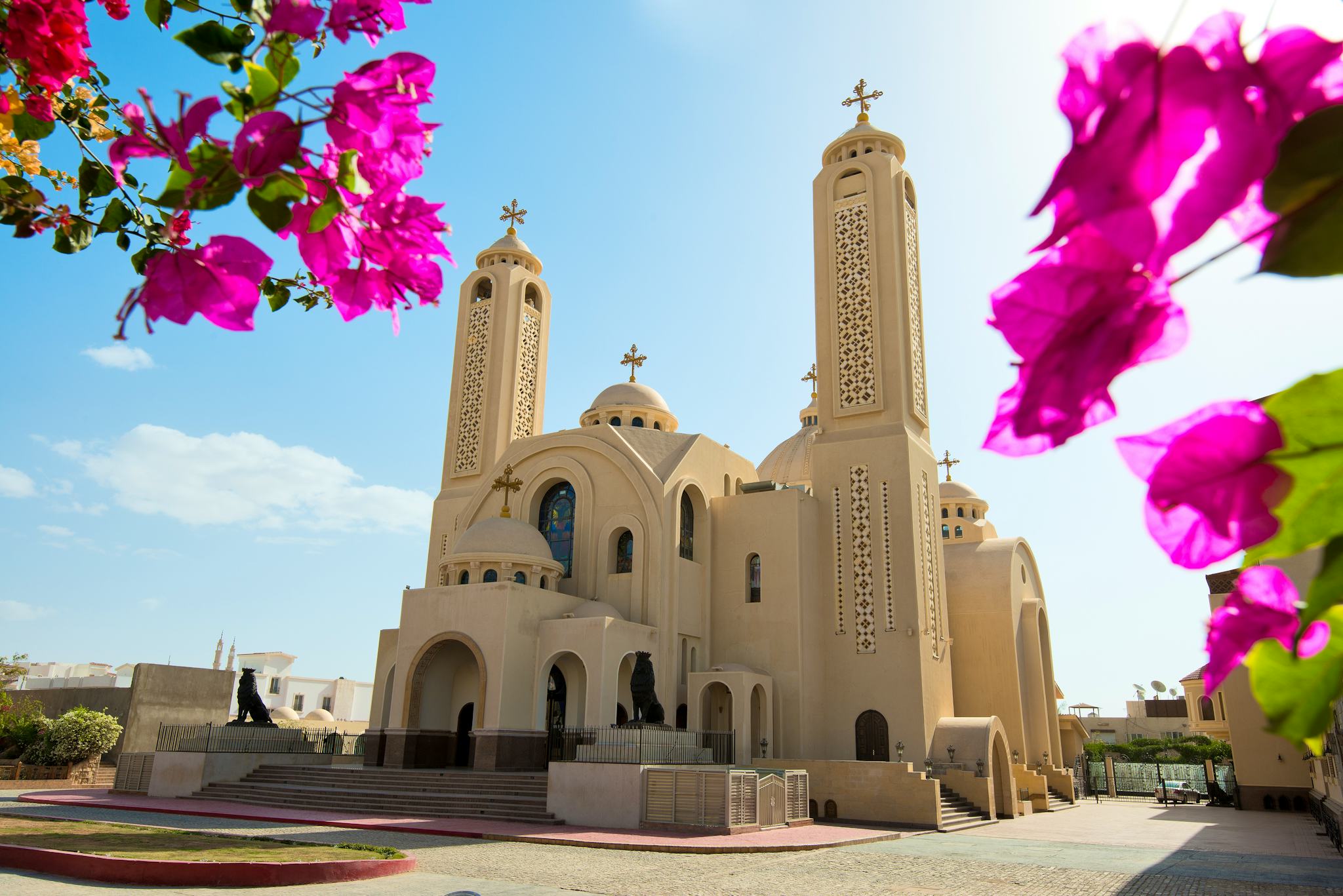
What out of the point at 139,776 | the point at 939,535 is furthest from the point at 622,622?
the point at 139,776

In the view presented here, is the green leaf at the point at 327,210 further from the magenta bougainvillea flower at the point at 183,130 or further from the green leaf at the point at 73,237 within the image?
the green leaf at the point at 73,237

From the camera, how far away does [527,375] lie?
2517cm

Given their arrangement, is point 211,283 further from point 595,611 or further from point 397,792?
point 595,611

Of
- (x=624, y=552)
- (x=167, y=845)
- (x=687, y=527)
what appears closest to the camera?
(x=167, y=845)

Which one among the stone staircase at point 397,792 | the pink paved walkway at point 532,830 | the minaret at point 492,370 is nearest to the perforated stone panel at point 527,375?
the minaret at point 492,370

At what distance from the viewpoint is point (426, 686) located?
18.5 meters

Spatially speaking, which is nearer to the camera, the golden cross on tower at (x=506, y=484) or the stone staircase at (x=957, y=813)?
the stone staircase at (x=957, y=813)

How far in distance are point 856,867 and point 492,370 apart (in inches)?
672

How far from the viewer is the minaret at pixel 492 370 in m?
23.7

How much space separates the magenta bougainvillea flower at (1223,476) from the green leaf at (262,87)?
3.26 ft

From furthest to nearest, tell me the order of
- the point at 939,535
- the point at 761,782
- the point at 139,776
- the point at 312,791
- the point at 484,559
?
the point at 939,535
the point at 484,559
the point at 139,776
the point at 312,791
the point at 761,782

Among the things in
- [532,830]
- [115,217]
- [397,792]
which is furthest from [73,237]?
[397,792]

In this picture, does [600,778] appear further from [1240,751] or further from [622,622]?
[1240,751]

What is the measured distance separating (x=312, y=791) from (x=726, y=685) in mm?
7630
